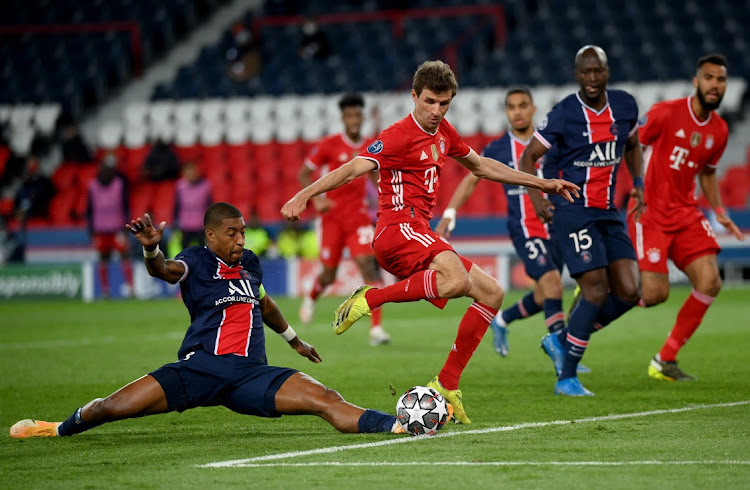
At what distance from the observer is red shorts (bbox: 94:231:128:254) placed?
2145cm

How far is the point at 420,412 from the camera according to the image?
644 centimetres

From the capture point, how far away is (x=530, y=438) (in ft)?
20.9

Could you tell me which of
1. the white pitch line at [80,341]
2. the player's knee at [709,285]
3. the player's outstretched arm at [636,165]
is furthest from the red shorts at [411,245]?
the white pitch line at [80,341]

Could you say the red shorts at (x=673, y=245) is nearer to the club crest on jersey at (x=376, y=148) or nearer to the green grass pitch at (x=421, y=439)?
the green grass pitch at (x=421, y=439)

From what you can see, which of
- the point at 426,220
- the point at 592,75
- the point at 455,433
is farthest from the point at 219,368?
the point at 592,75

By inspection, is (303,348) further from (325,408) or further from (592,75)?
(592,75)

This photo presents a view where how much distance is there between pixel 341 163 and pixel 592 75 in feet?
18.0

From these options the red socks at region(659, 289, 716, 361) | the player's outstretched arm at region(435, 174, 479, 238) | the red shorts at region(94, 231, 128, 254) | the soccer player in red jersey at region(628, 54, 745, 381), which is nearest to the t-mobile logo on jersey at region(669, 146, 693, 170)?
the soccer player in red jersey at region(628, 54, 745, 381)

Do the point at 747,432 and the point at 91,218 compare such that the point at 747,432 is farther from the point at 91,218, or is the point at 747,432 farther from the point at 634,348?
the point at 91,218

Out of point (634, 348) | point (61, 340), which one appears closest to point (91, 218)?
point (61, 340)

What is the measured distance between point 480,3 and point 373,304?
66.9 feet

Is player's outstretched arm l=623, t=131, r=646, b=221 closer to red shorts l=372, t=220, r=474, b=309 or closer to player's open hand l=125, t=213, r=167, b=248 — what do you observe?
red shorts l=372, t=220, r=474, b=309

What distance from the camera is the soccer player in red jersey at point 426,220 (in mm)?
7082

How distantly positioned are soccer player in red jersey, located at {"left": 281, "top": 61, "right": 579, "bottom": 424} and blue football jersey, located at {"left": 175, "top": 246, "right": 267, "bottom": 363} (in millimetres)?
716
